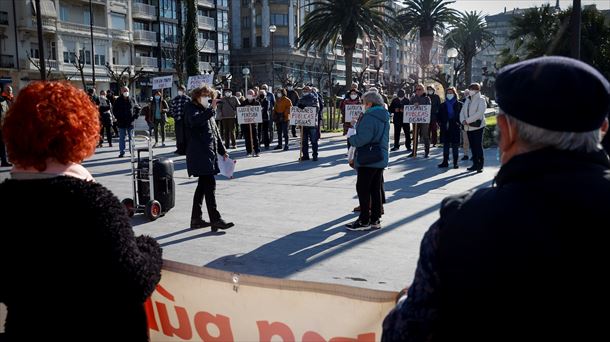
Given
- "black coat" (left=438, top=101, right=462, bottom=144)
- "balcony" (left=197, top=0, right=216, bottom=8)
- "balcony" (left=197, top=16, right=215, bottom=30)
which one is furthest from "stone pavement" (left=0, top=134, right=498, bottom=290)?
"balcony" (left=197, top=0, right=216, bottom=8)

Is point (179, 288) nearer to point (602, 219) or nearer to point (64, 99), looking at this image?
point (64, 99)

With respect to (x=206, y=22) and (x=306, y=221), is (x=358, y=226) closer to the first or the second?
(x=306, y=221)

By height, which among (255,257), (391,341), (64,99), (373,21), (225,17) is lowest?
(255,257)

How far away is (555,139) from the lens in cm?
159

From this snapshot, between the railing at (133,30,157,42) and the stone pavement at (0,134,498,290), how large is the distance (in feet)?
172

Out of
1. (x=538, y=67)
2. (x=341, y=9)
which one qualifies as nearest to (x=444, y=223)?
(x=538, y=67)

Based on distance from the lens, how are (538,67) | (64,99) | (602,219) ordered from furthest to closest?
1. (64,99)
2. (538,67)
3. (602,219)

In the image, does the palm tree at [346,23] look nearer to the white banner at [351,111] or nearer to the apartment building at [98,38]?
the apartment building at [98,38]

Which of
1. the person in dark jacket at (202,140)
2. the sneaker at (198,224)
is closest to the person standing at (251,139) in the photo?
the sneaker at (198,224)

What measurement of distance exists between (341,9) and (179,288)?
3299cm

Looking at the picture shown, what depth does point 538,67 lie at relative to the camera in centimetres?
162

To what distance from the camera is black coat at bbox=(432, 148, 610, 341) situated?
1481 millimetres

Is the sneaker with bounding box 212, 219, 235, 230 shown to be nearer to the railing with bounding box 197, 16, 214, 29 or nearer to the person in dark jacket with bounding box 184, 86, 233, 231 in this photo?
the person in dark jacket with bounding box 184, 86, 233, 231

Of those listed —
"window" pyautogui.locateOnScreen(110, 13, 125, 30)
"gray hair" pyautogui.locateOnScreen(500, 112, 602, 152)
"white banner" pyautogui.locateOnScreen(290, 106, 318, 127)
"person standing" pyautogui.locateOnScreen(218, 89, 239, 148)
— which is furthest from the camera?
"window" pyautogui.locateOnScreen(110, 13, 125, 30)
